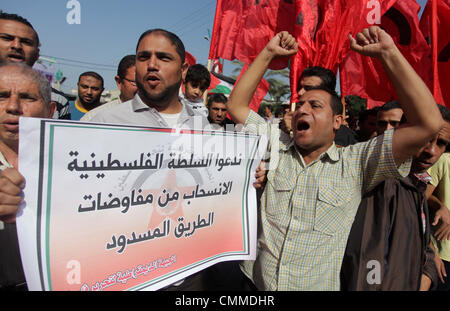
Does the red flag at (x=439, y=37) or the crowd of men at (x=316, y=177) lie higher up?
the red flag at (x=439, y=37)

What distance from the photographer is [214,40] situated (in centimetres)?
395

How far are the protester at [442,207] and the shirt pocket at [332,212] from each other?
3.30 ft

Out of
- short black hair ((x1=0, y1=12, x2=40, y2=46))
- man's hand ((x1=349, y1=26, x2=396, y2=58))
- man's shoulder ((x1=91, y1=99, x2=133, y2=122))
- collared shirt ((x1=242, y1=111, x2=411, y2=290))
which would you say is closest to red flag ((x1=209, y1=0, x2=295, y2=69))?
man's hand ((x1=349, y1=26, x2=396, y2=58))

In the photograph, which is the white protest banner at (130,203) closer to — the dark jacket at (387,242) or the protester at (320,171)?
the protester at (320,171)

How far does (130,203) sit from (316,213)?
102 centimetres

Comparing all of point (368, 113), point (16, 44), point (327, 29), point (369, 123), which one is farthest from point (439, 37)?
point (16, 44)

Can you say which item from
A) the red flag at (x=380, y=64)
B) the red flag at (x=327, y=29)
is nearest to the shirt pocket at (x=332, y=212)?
the red flag at (x=327, y=29)

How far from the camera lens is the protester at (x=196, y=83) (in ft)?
12.8

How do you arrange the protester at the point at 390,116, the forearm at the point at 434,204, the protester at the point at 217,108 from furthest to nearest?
the protester at the point at 217,108, the protester at the point at 390,116, the forearm at the point at 434,204

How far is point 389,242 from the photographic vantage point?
4.92 ft

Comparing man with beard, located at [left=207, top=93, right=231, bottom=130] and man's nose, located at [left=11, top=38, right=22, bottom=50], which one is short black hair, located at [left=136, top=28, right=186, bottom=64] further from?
man with beard, located at [left=207, top=93, right=231, bottom=130]

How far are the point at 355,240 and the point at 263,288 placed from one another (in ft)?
1.98

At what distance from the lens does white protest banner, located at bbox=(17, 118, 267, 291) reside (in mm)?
1089

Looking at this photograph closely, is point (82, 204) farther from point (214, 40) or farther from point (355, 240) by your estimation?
point (214, 40)
